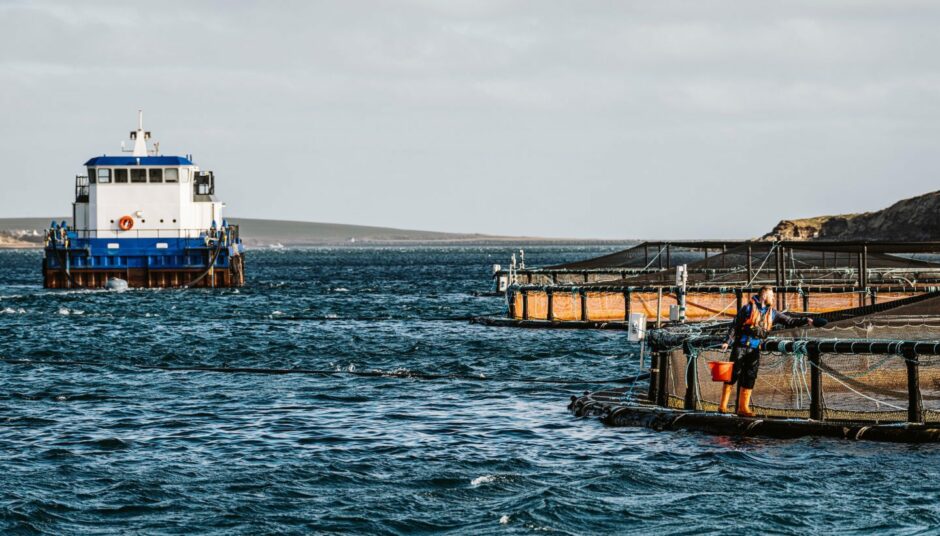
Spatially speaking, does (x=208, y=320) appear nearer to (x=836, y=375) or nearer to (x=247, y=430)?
(x=247, y=430)

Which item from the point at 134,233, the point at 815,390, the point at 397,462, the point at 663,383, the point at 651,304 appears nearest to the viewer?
the point at 397,462

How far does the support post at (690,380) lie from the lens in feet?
67.9

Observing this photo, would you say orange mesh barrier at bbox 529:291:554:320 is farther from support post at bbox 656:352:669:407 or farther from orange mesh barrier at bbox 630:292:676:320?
support post at bbox 656:352:669:407

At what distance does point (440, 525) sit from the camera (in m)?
14.6

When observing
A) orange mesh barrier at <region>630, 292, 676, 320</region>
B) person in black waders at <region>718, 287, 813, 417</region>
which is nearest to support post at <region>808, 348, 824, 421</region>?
person in black waders at <region>718, 287, 813, 417</region>

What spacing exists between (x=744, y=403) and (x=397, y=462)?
559 centimetres

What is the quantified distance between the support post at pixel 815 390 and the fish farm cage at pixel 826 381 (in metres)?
0.02

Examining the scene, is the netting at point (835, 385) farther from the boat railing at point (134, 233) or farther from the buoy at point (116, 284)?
the boat railing at point (134, 233)

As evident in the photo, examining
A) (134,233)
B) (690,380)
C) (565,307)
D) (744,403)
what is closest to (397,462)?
(690,380)

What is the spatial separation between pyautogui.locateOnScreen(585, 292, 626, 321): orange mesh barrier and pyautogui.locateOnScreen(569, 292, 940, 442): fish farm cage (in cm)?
2364

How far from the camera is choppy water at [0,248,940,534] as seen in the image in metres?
14.9

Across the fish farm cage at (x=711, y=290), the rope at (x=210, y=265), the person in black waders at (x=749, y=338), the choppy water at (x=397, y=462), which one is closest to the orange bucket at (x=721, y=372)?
the person in black waders at (x=749, y=338)

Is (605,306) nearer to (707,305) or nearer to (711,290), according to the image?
(707,305)

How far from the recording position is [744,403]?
19.9 metres
